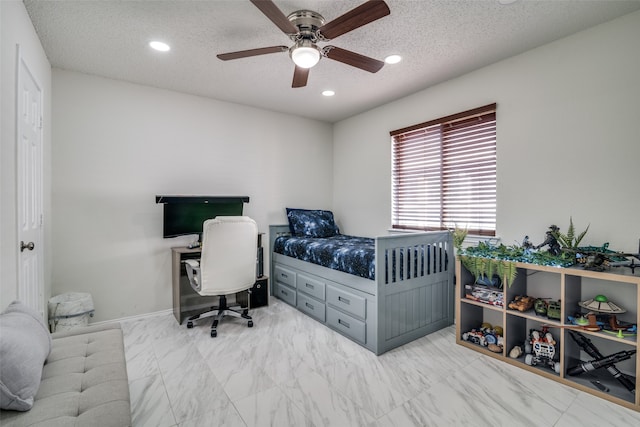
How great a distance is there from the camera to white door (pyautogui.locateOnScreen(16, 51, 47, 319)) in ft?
6.33

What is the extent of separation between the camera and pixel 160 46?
2.48 meters

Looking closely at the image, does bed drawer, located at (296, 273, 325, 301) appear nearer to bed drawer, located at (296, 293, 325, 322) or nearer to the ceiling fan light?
bed drawer, located at (296, 293, 325, 322)

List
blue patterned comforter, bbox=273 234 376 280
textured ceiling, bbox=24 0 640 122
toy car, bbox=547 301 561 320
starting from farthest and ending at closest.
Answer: blue patterned comforter, bbox=273 234 376 280, toy car, bbox=547 301 561 320, textured ceiling, bbox=24 0 640 122

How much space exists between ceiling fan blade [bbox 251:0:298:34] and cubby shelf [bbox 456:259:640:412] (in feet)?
7.30

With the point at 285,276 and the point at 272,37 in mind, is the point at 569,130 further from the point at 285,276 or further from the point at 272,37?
the point at 285,276

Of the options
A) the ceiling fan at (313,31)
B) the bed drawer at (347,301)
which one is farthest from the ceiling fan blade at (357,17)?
the bed drawer at (347,301)

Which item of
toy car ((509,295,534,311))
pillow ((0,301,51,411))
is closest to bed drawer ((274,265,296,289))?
toy car ((509,295,534,311))

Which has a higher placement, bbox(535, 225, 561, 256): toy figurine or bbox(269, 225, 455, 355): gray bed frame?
bbox(535, 225, 561, 256): toy figurine

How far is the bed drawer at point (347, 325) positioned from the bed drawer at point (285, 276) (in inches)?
29.2

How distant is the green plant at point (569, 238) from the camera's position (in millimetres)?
2191

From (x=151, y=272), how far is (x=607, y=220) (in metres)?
4.14

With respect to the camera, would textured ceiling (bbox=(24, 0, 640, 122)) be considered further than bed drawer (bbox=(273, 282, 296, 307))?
No

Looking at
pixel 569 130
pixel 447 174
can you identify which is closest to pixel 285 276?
pixel 447 174

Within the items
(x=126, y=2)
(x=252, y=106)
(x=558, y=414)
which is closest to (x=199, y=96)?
(x=252, y=106)
